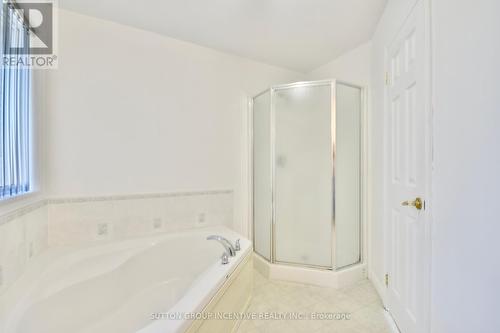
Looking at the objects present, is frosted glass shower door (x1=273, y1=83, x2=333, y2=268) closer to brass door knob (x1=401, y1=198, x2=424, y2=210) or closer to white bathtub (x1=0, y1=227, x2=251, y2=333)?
white bathtub (x1=0, y1=227, x2=251, y2=333)

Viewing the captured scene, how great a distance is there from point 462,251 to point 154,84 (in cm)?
236

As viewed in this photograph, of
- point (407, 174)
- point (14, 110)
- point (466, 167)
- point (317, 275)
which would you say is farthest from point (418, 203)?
point (14, 110)

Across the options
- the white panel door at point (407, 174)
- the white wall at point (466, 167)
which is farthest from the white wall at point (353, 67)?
the white wall at point (466, 167)

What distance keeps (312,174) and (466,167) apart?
1536 millimetres

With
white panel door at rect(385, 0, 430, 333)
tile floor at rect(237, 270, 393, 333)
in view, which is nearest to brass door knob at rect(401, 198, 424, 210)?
white panel door at rect(385, 0, 430, 333)

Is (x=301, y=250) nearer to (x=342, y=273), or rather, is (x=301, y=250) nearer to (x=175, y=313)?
(x=342, y=273)

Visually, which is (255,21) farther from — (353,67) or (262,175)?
(262,175)

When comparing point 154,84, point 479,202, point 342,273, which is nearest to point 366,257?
point 342,273

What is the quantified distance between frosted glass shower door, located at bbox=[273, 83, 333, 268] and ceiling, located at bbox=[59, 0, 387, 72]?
1.52 ft

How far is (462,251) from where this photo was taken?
2.88ft

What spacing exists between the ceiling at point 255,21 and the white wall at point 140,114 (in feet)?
0.46

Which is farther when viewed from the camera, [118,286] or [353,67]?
[353,67]

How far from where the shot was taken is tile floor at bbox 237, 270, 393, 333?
5.26ft

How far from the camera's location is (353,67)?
2459 millimetres
